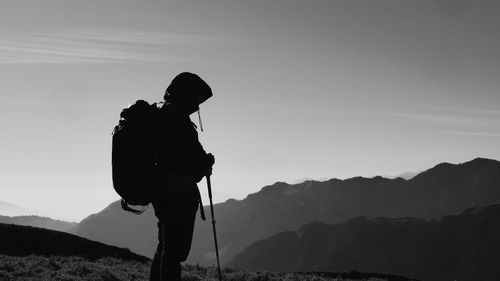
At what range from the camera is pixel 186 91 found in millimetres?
6902

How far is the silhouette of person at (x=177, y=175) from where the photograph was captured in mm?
6387

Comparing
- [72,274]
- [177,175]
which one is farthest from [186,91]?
[72,274]

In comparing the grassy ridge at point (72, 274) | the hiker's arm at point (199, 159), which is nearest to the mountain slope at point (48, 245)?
the grassy ridge at point (72, 274)

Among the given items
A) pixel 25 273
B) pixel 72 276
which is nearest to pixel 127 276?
pixel 72 276

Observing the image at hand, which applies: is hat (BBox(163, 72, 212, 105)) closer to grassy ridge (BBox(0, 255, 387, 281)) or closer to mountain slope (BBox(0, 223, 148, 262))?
grassy ridge (BBox(0, 255, 387, 281))

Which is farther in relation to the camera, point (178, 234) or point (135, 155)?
point (178, 234)

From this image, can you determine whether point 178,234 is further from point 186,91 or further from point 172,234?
point 186,91

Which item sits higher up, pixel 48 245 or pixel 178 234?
pixel 48 245

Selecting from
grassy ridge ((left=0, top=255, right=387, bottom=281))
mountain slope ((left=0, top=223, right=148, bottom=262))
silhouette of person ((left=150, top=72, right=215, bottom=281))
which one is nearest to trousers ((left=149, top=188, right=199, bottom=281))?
silhouette of person ((left=150, top=72, right=215, bottom=281))

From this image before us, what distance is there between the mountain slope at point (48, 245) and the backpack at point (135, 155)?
788 inches

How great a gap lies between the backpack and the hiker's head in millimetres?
646

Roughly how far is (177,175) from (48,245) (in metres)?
24.4

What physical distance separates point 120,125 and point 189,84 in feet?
4.08

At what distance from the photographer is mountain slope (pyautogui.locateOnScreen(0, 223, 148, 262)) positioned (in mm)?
25672
